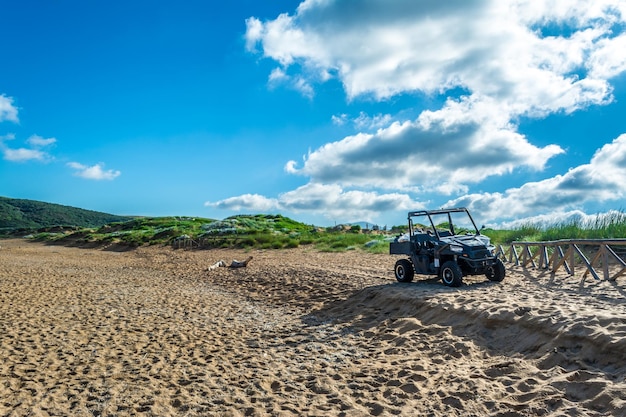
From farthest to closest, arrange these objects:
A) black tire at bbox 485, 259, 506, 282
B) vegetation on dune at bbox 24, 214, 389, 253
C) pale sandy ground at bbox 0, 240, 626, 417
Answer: vegetation on dune at bbox 24, 214, 389, 253
black tire at bbox 485, 259, 506, 282
pale sandy ground at bbox 0, 240, 626, 417

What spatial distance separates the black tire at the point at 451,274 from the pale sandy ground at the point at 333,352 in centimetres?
31

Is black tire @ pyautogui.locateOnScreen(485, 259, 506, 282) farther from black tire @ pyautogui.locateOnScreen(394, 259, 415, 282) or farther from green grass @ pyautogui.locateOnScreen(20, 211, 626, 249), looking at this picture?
green grass @ pyautogui.locateOnScreen(20, 211, 626, 249)

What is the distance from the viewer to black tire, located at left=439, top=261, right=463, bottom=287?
10.8 metres

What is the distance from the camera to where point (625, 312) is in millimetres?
6902

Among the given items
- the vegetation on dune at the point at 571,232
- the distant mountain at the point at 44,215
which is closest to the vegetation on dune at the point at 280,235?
the vegetation on dune at the point at 571,232

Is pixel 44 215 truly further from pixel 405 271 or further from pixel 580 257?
pixel 580 257

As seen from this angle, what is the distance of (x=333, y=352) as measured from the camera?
25.5 feet

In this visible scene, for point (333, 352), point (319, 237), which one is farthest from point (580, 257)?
point (319, 237)

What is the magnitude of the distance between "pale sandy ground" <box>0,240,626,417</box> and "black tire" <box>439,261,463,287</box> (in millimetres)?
308

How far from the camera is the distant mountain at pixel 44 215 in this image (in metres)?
104

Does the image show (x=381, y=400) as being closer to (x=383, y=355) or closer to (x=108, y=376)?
(x=383, y=355)

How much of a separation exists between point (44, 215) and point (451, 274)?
122m

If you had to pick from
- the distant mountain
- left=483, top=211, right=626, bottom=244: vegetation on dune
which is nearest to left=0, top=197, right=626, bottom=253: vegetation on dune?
left=483, top=211, right=626, bottom=244: vegetation on dune

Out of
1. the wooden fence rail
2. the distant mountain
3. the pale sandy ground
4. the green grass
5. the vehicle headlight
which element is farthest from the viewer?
the distant mountain
